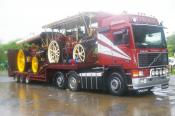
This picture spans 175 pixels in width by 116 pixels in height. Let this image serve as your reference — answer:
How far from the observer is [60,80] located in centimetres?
1684

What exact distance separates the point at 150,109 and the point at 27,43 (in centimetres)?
1295

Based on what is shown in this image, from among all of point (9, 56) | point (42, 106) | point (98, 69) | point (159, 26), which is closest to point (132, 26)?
point (159, 26)

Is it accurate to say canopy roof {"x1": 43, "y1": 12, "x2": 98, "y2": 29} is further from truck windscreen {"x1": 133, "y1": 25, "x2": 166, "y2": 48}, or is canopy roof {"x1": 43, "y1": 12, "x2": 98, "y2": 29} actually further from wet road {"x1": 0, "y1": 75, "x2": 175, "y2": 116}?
wet road {"x1": 0, "y1": 75, "x2": 175, "y2": 116}

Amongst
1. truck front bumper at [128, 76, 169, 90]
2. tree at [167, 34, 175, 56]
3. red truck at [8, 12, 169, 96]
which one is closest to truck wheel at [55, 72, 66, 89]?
Result: red truck at [8, 12, 169, 96]

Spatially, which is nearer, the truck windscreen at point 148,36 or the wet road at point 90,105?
the wet road at point 90,105

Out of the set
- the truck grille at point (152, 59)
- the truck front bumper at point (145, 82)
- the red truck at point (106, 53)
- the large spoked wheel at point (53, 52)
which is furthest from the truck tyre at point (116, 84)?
the large spoked wheel at point (53, 52)

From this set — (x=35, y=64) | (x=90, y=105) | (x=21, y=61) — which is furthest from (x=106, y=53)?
(x=21, y=61)

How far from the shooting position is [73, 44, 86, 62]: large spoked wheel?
14992 mm

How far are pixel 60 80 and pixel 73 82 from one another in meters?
1.33

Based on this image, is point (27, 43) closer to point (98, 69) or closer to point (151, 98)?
point (98, 69)

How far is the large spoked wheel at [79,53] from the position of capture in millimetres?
14992

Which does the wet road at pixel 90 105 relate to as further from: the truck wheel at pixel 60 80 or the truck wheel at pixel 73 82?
the truck wheel at pixel 60 80

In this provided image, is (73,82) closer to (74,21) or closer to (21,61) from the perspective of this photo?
(74,21)

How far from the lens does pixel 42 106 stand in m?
11.3
